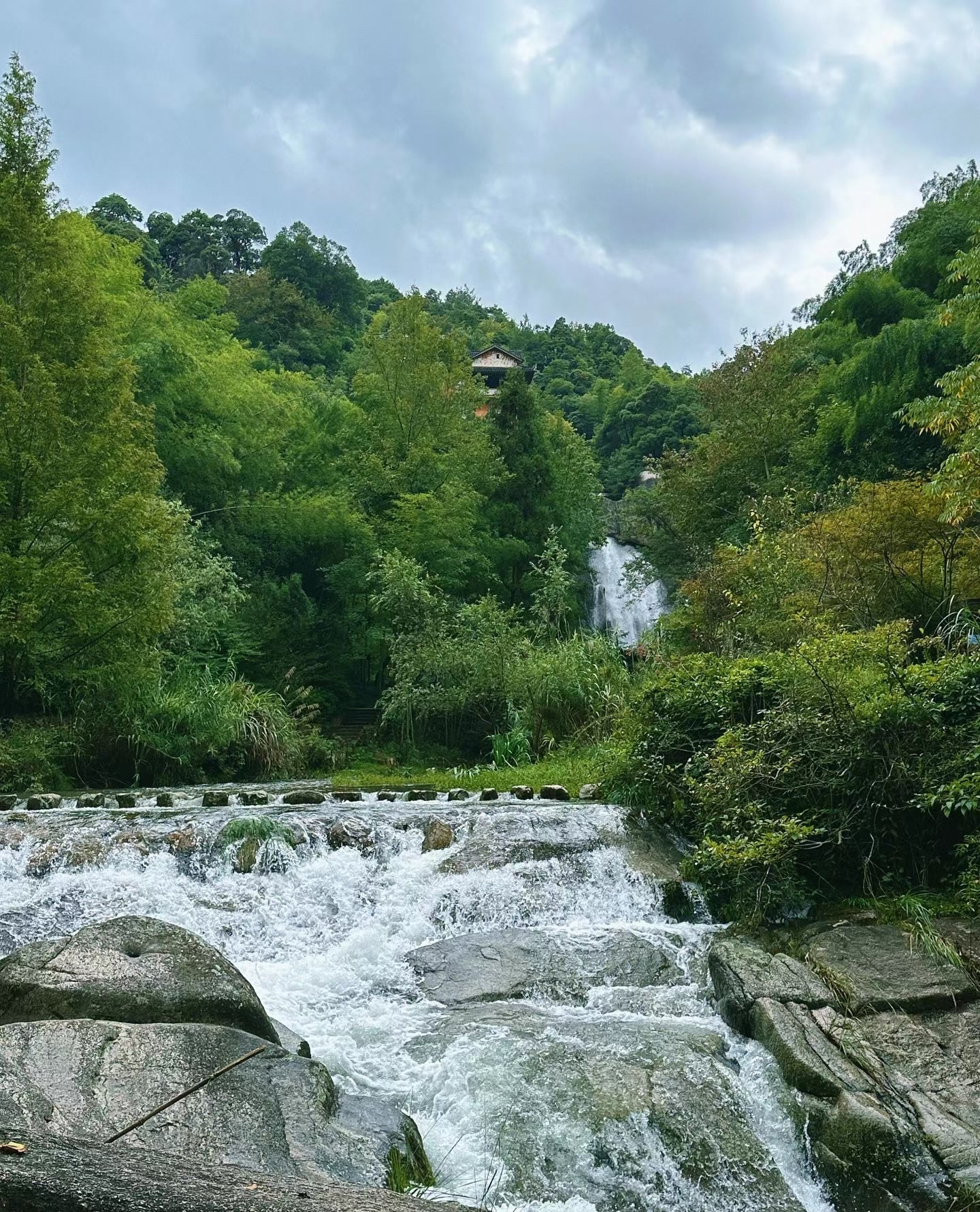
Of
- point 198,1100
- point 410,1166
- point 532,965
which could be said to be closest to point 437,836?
point 532,965

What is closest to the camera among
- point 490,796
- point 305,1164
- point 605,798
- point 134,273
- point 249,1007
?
point 305,1164

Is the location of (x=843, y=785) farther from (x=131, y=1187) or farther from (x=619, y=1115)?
(x=131, y=1187)

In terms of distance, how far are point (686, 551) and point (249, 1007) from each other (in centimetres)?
2343

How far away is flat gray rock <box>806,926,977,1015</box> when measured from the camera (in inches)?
231

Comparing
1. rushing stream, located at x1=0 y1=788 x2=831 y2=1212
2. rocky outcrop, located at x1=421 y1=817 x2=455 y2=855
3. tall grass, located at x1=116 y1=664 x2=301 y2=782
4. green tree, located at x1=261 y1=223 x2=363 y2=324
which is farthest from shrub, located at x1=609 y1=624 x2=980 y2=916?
green tree, located at x1=261 y1=223 x2=363 y2=324

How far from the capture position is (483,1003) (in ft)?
20.8

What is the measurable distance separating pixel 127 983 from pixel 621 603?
26.4 meters

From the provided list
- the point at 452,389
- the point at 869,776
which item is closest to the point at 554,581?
the point at 452,389

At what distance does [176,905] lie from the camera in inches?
306

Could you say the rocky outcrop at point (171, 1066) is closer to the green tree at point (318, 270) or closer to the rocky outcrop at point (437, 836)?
the rocky outcrop at point (437, 836)

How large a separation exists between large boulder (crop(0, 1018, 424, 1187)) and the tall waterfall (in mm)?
24311

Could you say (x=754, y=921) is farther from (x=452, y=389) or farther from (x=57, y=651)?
(x=452, y=389)

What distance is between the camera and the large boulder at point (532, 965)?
21.5 ft

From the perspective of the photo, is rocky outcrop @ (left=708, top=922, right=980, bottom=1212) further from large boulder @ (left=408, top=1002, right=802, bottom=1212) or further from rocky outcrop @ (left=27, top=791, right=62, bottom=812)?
rocky outcrop @ (left=27, top=791, right=62, bottom=812)
